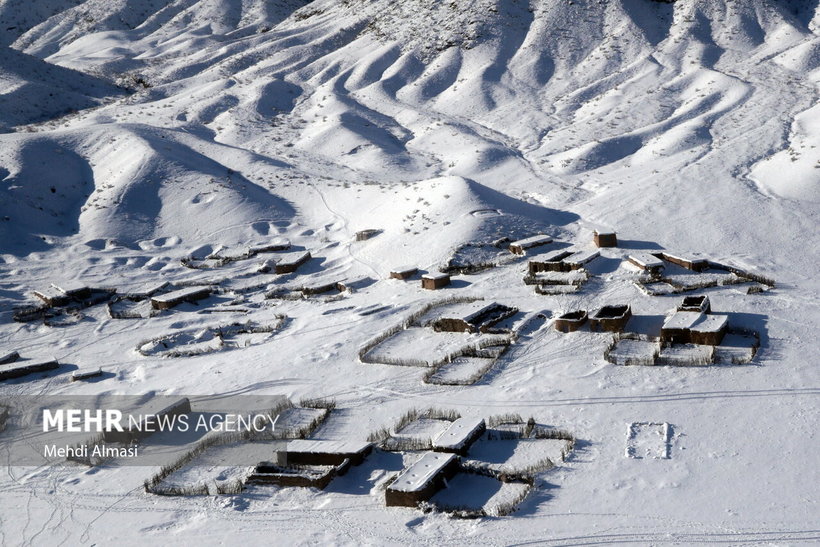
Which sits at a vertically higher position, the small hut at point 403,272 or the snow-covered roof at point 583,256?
the snow-covered roof at point 583,256

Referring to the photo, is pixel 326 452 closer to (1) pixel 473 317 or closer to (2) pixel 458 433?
(2) pixel 458 433

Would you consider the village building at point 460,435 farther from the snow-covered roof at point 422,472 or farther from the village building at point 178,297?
the village building at point 178,297

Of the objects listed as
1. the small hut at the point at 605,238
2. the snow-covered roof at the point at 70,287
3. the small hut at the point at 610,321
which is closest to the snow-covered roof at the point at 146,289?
the snow-covered roof at the point at 70,287

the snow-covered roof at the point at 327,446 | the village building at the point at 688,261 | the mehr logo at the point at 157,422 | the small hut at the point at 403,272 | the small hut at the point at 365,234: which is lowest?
the mehr logo at the point at 157,422

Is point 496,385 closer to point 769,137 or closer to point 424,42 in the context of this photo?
point 769,137

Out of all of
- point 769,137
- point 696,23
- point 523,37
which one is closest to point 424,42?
point 523,37

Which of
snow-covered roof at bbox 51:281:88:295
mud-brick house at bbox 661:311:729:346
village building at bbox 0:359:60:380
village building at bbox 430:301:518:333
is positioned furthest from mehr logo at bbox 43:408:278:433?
snow-covered roof at bbox 51:281:88:295
